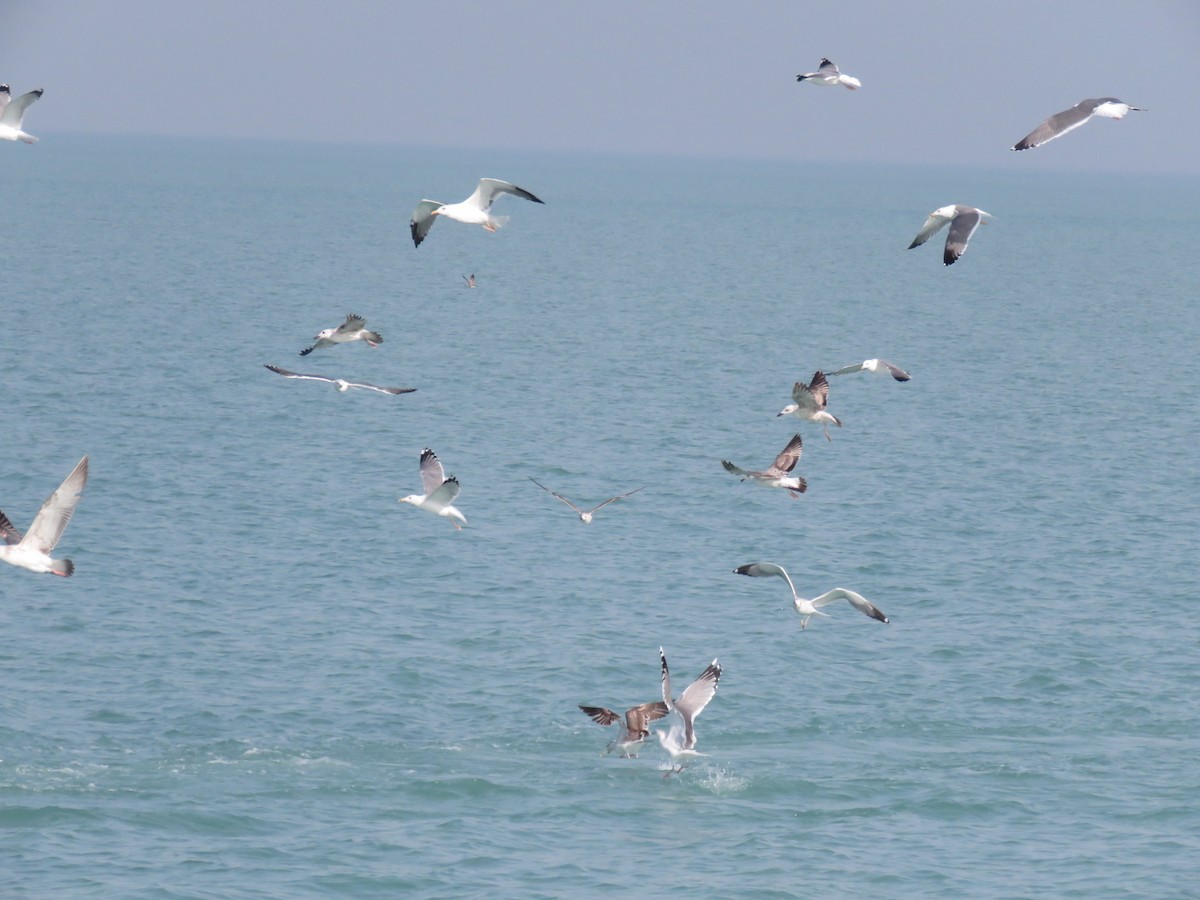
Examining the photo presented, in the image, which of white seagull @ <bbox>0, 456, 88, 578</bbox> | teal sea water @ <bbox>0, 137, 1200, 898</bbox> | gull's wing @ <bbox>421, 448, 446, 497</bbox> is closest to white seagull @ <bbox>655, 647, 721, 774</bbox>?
teal sea water @ <bbox>0, 137, 1200, 898</bbox>

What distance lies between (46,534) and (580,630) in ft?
62.7

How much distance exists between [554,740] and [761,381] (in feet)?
A: 161

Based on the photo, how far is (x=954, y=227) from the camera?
24594 millimetres

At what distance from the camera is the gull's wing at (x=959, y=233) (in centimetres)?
2352

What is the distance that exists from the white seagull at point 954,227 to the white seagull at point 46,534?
467 inches

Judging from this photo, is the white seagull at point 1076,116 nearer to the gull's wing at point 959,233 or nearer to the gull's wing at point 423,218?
the gull's wing at point 959,233

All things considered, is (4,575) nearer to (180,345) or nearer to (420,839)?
(420,839)

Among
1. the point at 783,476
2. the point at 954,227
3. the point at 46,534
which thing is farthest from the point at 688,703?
the point at 46,534

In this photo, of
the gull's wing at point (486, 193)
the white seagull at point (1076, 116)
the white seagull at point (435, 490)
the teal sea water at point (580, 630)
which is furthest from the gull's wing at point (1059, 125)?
the teal sea water at point (580, 630)

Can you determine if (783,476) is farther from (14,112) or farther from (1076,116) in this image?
(14,112)

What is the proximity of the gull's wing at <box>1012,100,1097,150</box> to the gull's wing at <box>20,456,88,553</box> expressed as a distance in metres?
13.0

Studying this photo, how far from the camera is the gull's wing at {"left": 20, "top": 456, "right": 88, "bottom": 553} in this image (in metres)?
22.5

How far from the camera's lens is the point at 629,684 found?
37500 millimetres

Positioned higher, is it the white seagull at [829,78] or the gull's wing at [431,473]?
the white seagull at [829,78]
